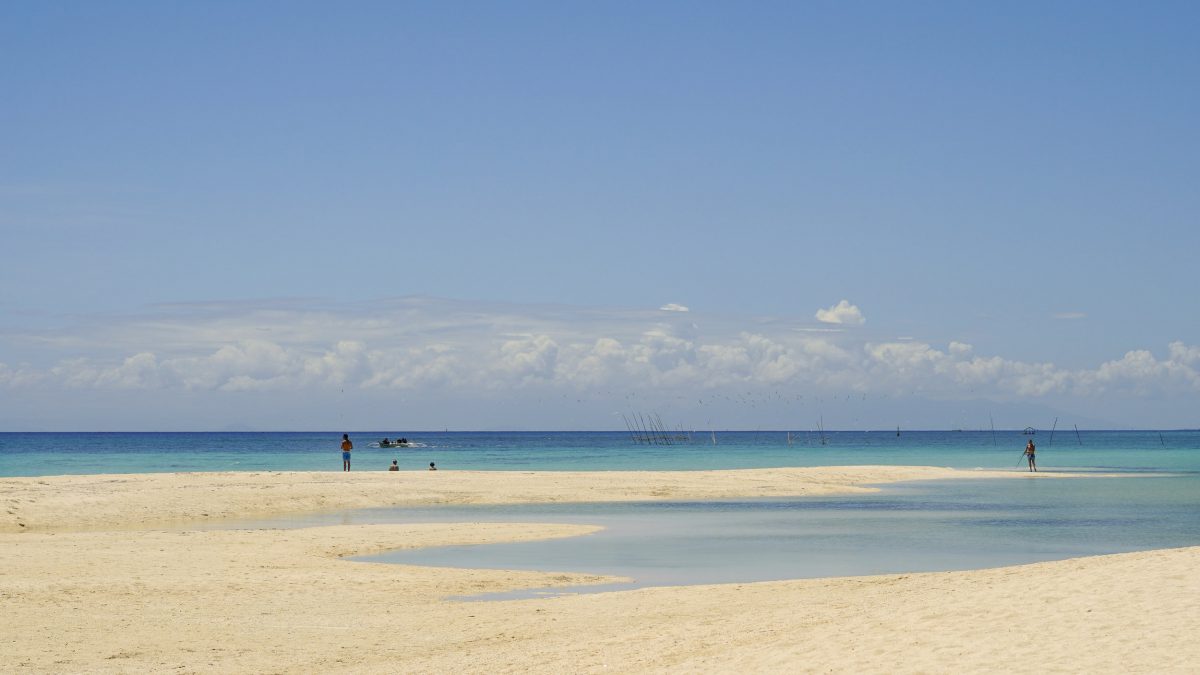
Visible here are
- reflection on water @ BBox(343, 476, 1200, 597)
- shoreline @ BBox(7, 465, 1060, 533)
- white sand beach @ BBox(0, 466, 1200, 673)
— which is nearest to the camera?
white sand beach @ BBox(0, 466, 1200, 673)

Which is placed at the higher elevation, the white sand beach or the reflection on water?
the white sand beach

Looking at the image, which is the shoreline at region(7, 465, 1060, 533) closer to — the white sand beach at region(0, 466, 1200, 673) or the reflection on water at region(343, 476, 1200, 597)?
the reflection on water at region(343, 476, 1200, 597)

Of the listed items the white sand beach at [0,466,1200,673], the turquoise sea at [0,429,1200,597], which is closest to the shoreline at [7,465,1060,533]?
the turquoise sea at [0,429,1200,597]

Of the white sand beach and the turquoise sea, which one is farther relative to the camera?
the turquoise sea

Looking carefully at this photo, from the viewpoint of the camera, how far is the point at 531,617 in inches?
791

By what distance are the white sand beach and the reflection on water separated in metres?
2.79

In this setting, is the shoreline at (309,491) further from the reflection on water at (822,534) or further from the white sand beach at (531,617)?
the white sand beach at (531,617)

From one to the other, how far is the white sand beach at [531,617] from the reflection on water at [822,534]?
2.79 metres

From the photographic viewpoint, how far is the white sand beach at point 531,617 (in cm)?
1520

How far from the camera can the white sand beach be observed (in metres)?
15.2

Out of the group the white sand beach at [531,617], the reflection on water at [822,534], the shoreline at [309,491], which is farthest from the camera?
the shoreline at [309,491]

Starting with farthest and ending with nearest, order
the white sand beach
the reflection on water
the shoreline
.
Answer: the shoreline
the reflection on water
the white sand beach

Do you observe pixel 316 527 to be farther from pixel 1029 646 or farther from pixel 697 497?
pixel 1029 646

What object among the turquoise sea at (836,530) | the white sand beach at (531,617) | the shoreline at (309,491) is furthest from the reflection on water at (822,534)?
the shoreline at (309,491)
